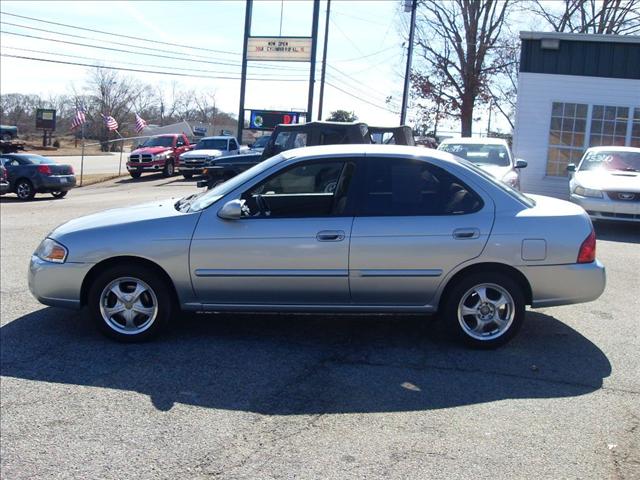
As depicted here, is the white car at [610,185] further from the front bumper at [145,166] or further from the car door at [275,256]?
the front bumper at [145,166]

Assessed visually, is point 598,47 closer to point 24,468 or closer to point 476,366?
point 476,366

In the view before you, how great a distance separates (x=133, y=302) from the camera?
18.6ft

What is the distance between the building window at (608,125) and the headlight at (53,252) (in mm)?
17714

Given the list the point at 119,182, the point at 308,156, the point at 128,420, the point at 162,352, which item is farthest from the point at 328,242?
the point at 119,182

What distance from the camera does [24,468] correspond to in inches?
152

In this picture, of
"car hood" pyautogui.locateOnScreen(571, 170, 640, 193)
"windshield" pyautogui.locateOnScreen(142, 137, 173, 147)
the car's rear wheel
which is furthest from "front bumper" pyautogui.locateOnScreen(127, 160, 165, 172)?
"car hood" pyautogui.locateOnScreen(571, 170, 640, 193)

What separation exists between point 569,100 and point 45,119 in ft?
181

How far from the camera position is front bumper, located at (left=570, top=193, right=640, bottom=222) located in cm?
1213

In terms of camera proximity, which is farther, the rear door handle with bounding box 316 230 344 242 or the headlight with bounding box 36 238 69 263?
the headlight with bounding box 36 238 69 263

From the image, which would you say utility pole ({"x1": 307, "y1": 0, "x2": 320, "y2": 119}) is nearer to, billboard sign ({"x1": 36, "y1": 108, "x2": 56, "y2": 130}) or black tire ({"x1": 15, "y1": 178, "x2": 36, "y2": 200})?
black tire ({"x1": 15, "y1": 178, "x2": 36, "y2": 200})

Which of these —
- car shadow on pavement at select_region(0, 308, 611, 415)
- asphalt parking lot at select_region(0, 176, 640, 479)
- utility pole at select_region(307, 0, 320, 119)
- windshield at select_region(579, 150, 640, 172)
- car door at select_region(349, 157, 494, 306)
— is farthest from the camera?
utility pole at select_region(307, 0, 320, 119)

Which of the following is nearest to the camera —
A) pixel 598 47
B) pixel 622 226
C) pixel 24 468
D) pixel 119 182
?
pixel 24 468

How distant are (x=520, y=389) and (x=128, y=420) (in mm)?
2641

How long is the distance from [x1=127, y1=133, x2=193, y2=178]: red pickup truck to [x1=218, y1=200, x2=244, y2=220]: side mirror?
94.1ft
